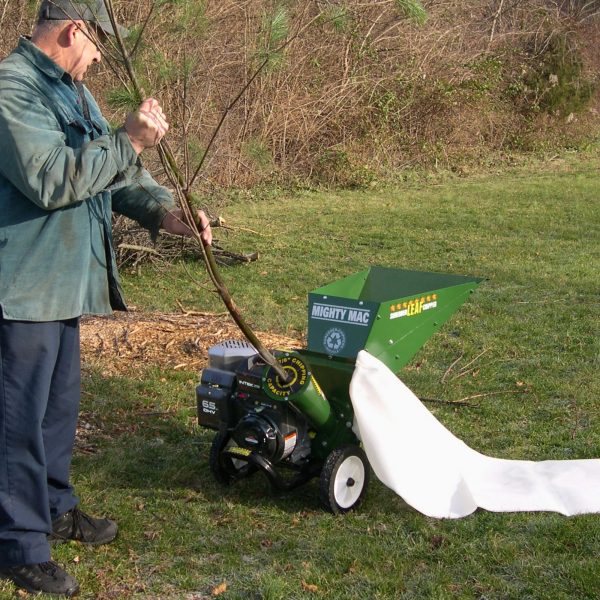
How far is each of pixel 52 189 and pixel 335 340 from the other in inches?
64.8

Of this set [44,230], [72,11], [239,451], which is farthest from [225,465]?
[72,11]

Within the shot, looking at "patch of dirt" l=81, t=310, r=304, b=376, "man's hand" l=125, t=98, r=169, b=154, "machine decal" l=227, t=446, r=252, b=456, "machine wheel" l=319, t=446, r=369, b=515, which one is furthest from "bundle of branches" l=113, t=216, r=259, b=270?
"man's hand" l=125, t=98, r=169, b=154

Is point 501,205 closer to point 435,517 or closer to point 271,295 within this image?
point 271,295

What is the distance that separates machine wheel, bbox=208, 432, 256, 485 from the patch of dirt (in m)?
1.88

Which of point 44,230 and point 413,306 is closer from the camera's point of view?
point 44,230

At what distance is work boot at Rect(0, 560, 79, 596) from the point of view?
3.35 metres

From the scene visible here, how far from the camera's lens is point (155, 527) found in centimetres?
402

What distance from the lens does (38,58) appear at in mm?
3275

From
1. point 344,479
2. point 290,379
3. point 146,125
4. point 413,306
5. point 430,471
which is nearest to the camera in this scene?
point 146,125

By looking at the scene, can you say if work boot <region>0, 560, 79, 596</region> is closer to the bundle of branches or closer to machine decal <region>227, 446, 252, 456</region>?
machine decal <region>227, 446, 252, 456</region>

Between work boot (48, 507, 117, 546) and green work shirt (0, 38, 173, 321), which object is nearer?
green work shirt (0, 38, 173, 321)

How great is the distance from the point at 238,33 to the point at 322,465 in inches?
448

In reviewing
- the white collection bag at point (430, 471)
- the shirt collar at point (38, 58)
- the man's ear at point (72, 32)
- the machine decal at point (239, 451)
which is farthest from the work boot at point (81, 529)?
the man's ear at point (72, 32)

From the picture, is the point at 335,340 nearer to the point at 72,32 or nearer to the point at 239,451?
the point at 239,451
